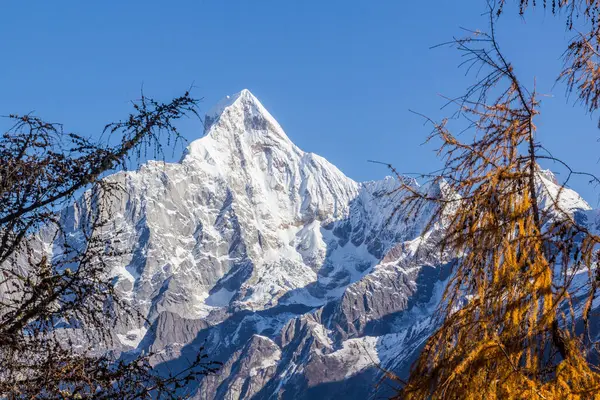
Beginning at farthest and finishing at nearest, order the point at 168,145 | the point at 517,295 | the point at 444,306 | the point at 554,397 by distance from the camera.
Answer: the point at 168,145
the point at 444,306
the point at 517,295
the point at 554,397

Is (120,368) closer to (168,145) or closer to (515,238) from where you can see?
(168,145)

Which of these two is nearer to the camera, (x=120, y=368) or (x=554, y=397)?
(x=554, y=397)

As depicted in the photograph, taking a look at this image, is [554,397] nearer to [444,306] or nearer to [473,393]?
[473,393]

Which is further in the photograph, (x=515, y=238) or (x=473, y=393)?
(x=515, y=238)

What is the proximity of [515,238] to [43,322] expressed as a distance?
386 cm

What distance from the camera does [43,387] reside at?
5125mm

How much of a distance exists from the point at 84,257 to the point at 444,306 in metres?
2.98

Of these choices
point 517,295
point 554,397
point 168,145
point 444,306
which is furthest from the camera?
point 168,145

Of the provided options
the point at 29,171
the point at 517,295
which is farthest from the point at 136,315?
the point at 517,295

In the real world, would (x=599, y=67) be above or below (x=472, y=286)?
above

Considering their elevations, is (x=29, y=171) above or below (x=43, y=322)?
above

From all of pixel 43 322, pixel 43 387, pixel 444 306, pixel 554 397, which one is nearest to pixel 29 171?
pixel 43 322

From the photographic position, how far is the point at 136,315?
550 cm

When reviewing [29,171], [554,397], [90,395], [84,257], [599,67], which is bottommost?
[554,397]
